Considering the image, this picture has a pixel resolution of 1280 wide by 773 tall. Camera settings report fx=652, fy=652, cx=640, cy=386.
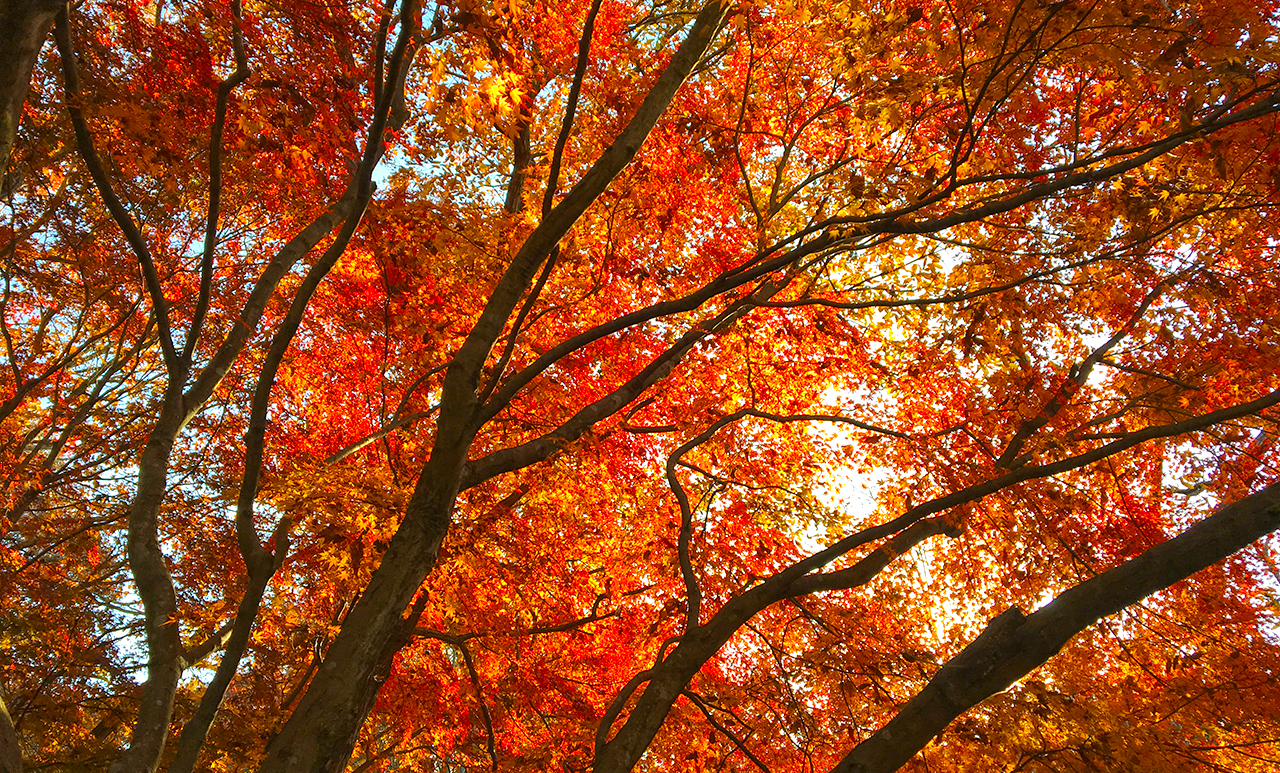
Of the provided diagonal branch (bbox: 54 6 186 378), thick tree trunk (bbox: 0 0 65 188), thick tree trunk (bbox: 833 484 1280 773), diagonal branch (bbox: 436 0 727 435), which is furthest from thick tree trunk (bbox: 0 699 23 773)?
thick tree trunk (bbox: 833 484 1280 773)

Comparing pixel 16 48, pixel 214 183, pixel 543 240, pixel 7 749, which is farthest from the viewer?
pixel 214 183

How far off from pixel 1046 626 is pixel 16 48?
506 cm

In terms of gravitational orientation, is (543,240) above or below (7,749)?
above

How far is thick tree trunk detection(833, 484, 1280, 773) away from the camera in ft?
9.30

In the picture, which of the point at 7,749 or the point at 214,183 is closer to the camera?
the point at 7,749

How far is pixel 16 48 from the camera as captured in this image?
2.67 metres

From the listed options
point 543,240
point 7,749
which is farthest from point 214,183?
point 7,749

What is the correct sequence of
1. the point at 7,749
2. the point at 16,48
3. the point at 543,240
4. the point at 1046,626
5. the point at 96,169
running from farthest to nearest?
the point at 96,169
the point at 543,240
the point at 7,749
the point at 1046,626
the point at 16,48

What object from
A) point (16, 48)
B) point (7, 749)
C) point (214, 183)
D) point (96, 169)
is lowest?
point (7, 749)

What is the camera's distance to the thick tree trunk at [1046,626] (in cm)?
284

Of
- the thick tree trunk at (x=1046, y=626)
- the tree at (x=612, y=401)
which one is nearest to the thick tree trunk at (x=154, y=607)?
the tree at (x=612, y=401)

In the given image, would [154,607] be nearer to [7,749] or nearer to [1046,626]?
[7,749]

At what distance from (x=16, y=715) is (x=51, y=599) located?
1992 mm

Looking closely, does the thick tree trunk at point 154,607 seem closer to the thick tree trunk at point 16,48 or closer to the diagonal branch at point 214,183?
the diagonal branch at point 214,183
